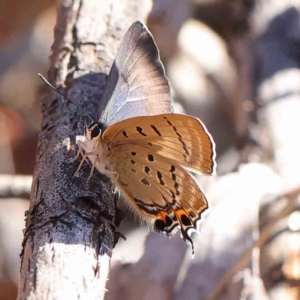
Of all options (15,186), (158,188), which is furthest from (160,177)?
(15,186)

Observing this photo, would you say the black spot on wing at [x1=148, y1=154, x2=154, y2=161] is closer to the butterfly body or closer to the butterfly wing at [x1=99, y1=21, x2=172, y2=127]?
the butterfly body

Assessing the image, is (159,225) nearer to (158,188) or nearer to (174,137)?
(158,188)

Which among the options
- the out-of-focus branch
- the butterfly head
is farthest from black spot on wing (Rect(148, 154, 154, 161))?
the out-of-focus branch

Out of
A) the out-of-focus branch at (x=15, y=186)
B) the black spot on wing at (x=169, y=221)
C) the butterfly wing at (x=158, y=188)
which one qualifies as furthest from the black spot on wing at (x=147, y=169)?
the out-of-focus branch at (x=15, y=186)

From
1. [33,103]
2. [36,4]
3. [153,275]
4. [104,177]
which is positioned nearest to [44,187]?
[104,177]

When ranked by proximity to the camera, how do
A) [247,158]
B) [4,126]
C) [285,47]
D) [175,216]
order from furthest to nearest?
[4,126]
[285,47]
[247,158]
[175,216]

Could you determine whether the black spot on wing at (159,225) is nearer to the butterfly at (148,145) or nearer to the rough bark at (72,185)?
the butterfly at (148,145)

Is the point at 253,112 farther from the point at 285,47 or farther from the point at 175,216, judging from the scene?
the point at 175,216
